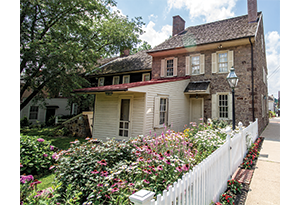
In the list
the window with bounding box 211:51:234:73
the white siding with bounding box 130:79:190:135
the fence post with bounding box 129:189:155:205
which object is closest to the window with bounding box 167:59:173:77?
the white siding with bounding box 130:79:190:135

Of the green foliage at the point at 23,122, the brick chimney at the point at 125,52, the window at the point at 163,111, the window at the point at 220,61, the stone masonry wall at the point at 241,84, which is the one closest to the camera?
the window at the point at 163,111

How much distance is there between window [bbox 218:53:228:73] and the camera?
10914 mm

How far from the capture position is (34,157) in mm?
4641

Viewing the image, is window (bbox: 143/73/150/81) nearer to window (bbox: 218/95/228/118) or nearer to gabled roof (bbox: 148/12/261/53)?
gabled roof (bbox: 148/12/261/53)

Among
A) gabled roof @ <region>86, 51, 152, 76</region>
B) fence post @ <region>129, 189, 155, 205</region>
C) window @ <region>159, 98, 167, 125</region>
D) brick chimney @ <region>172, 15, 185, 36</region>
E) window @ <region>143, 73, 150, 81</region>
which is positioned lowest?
fence post @ <region>129, 189, 155, 205</region>

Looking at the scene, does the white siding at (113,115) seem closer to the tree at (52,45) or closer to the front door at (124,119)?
the front door at (124,119)

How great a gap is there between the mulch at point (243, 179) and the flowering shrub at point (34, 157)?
16.4ft

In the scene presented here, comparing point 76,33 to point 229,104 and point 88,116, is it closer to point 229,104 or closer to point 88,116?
point 88,116

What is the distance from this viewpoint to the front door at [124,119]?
29.1 ft

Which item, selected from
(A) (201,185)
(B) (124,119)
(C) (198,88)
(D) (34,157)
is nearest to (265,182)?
(A) (201,185)

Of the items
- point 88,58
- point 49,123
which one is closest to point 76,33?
point 88,58

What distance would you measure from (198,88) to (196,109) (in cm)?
171

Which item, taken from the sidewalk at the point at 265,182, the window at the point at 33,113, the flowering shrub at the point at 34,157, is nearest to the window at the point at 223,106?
the sidewalk at the point at 265,182
